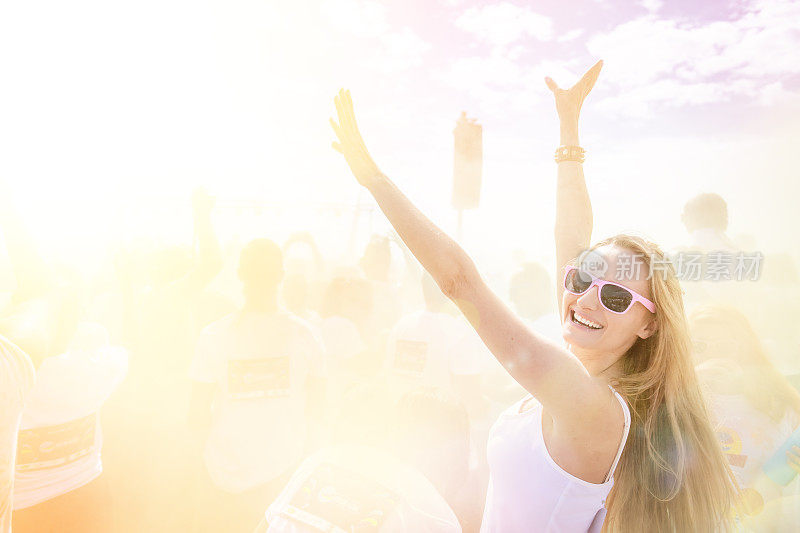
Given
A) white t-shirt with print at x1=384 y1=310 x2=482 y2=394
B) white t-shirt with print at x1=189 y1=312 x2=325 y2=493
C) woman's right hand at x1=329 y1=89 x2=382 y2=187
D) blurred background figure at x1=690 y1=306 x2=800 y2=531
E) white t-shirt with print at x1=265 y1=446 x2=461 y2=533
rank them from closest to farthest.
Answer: woman's right hand at x1=329 y1=89 x2=382 y2=187 → white t-shirt with print at x1=265 y1=446 x2=461 y2=533 → blurred background figure at x1=690 y1=306 x2=800 y2=531 → white t-shirt with print at x1=189 y1=312 x2=325 y2=493 → white t-shirt with print at x1=384 y1=310 x2=482 y2=394

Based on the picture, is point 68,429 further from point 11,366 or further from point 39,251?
point 11,366

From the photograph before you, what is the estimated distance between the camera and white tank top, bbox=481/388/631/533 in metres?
1.42

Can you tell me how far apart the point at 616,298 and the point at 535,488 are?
729 millimetres

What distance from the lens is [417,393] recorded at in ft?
8.11

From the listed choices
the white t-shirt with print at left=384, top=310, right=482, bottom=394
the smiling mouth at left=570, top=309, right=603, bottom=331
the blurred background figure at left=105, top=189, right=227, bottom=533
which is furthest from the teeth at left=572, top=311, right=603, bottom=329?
the blurred background figure at left=105, top=189, right=227, bottom=533

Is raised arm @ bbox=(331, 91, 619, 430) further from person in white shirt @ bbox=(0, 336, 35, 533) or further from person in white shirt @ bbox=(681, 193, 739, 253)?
person in white shirt @ bbox=(681, 193, 739, 253)

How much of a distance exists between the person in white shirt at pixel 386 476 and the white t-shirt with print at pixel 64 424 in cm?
123

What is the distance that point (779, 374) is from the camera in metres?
2.54

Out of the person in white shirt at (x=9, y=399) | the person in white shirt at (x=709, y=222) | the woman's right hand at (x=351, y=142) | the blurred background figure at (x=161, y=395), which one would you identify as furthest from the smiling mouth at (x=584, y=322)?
the person in white shirt at (x=709, y=222)

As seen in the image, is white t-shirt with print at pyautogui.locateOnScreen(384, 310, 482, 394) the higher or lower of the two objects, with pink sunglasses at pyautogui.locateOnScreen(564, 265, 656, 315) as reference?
lower

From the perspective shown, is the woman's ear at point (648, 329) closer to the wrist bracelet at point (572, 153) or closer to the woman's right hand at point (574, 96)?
the wrist bracelet at point (572, 153)

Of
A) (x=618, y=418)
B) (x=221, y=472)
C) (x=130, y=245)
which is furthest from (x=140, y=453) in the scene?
(x=618, y=418)

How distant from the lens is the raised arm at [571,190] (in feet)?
7.47

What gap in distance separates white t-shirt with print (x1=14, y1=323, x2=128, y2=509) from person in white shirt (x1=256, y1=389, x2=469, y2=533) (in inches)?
48.4
